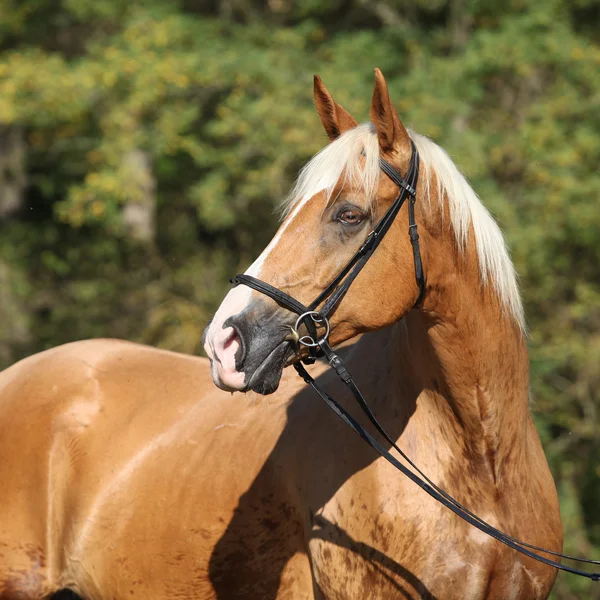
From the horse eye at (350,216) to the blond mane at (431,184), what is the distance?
6cm

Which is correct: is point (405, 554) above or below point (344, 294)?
below

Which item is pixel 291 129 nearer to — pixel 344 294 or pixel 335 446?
pixel 335 446

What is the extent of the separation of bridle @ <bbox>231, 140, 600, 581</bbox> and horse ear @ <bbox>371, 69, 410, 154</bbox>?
0.06 metres

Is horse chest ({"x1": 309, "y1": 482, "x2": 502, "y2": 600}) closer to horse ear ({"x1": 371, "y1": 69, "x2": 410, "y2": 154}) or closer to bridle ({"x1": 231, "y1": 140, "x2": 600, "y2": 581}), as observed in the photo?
bridle ({"x1": 231, "y1": 140, "x2": 600, "y2": 581})

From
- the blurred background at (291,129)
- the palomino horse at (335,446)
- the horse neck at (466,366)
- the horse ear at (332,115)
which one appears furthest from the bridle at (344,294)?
the blurred background at (291,129)

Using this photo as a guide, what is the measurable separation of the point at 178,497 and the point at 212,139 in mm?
8186

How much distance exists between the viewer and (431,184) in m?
2.88

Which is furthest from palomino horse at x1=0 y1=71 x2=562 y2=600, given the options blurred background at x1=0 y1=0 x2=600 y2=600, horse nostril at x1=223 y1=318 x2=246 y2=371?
blurred background at x1=0 y1=0 x2=600 y2=600

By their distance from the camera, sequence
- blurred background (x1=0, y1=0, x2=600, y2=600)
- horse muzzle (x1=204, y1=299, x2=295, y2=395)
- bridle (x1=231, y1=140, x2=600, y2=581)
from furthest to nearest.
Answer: blurred background (x1=0, y1=0, x2=600, y2=600) → bridle (x1=231, y1=140, x2=600, y2=581) → horse muzzle (x1=204, y1=299, x2=295, y2=395)

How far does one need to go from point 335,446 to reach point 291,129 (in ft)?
23.2

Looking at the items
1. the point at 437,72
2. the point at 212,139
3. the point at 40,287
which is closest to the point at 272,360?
the point at 437,72

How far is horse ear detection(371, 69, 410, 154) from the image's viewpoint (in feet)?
8.82

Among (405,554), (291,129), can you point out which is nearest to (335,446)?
(405,554)

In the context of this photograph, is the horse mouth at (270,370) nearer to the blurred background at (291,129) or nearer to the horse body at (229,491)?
the horse body at (229,491)
